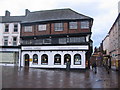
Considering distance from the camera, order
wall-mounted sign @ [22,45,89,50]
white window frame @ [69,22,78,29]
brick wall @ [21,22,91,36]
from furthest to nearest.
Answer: white window frame @ [69,22,78,29], brick wall @ [21,22,91,36], wall-mounted sign @ [22,45,89,50]

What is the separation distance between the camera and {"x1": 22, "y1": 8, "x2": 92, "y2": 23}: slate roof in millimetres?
26906

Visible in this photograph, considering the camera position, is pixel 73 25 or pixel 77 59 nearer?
pixel 77 59

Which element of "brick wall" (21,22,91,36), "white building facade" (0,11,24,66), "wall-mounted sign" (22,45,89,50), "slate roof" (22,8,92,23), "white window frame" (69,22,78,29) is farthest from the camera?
"white building facade" (0,11,24,66)

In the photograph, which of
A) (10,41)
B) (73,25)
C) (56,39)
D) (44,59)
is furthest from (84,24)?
(10,41)

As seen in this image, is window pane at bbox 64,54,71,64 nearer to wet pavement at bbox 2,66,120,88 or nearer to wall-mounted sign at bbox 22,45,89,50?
wall-mounted sign at bbox 22,45,89,50

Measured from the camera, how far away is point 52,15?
1130 inches

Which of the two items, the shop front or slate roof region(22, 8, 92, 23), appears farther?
slate roof region(22, 8, 92, 23)

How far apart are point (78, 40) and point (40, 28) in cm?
729

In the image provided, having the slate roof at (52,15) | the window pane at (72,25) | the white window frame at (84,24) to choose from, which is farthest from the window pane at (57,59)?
the slate roof at (52,15)

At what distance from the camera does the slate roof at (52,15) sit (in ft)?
88.3

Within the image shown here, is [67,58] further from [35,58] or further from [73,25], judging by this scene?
[35,58]

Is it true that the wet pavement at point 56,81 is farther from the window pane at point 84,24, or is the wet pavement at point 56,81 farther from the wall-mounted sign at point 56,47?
the window pane at point 84,24

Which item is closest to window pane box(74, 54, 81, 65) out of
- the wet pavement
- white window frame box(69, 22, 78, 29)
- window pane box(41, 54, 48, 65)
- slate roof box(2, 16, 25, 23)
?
white window frame box(69, 22, 78, 29)

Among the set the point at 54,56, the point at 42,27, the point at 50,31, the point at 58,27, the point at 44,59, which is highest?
the point at 42,27
